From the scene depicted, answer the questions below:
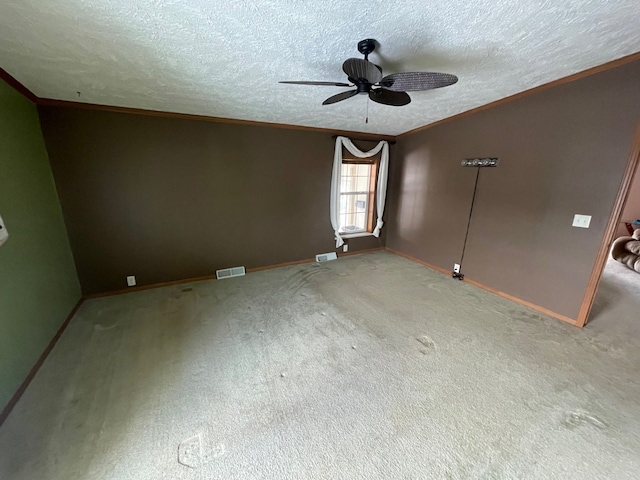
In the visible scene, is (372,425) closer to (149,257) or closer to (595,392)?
(595,392)

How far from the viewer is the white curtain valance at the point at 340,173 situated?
398 centimetres

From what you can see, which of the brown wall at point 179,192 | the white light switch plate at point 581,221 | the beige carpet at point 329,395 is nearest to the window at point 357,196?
the brown wall at point 179,192

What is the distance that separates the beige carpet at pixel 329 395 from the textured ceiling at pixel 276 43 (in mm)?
2258

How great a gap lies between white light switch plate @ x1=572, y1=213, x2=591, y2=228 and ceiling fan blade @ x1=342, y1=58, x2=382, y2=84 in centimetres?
246

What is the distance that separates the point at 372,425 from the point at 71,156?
377 cm

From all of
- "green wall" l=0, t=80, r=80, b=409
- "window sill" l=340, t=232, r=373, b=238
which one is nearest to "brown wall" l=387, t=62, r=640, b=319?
→ "window sill" l=340, t=232, r=373, b=238

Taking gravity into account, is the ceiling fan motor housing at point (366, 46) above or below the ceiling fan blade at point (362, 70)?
above

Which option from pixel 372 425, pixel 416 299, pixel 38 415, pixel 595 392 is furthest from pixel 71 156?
pixel 595 392

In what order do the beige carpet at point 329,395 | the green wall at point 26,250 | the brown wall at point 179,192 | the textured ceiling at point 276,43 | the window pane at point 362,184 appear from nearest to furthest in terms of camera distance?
the beige carpet at point 329,395, the textured ceiling at point 276,43, the green wall at point 26,250, the brown wall at point 179,192, the window pane at point 362,184

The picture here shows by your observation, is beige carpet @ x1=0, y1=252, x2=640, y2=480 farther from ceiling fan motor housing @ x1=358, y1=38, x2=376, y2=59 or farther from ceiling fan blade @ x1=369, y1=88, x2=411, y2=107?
ceiling fan motor housing @ x1=358, y1=38, x2=376, y2=59

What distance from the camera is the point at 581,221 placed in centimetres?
240

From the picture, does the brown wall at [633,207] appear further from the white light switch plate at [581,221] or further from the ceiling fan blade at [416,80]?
the ceiling fan blade at [416,80]

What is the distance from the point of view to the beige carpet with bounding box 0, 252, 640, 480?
4.17 ft

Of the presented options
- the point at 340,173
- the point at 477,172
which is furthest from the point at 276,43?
the point at 477,172
